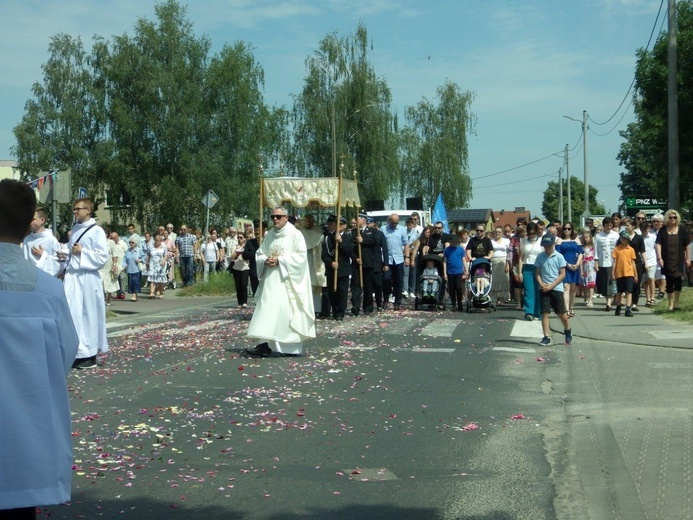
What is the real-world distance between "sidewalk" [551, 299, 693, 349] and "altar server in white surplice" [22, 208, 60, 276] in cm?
775

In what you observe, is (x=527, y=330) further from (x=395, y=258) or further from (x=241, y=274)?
(x=241, y=274)

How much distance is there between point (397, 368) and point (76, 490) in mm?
6338

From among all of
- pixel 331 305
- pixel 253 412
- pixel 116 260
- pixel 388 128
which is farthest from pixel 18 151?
pixel 253 412

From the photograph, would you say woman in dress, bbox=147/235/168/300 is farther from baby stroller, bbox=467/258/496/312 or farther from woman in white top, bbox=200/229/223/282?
baby stroller, bbox=467/258/496/312

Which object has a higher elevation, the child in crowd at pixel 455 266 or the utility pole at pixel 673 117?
the utility pole at pixel 673 117

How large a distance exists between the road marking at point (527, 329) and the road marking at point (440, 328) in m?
1.01

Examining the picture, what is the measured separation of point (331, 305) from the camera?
69.3 feet

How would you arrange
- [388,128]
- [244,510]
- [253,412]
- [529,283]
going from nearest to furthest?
[244,510] → [253,412] → [529,283] → [388,128]

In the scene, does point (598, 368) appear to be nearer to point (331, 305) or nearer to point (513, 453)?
point (513, 453)

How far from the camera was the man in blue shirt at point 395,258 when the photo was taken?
75.4 feet

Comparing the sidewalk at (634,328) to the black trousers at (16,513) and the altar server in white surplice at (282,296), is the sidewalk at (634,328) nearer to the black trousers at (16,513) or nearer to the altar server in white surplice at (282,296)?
the altar server in white surplice at (282,296)

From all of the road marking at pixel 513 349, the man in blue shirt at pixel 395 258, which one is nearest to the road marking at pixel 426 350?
the road marking at pixel 513 349

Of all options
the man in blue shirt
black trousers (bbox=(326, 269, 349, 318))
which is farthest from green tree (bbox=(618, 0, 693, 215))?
black trousers (bbox=(326, 269, 349, 318))

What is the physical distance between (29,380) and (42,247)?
10586 millimetres
